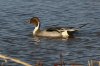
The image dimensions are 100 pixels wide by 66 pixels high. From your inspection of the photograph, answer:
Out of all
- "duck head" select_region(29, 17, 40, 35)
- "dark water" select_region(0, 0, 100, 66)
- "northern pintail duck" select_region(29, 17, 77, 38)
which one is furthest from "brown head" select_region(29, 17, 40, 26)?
"northern pintail duck" select_region(29, 17, 77, 38)

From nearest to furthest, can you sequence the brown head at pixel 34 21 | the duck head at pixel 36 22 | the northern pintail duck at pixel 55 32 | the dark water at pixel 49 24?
the dark water at pixel 49 24
the northern pintail duck at pixel 55 32
the duck head at pixel 36 22
the brown head at pixel 34 21


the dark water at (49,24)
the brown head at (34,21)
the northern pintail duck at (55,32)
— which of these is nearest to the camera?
the dark water at (49,24)

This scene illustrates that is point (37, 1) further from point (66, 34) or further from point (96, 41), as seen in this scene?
point (96, 41)

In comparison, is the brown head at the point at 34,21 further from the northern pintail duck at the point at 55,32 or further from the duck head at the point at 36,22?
the northern pintail duck at the point at 55,32

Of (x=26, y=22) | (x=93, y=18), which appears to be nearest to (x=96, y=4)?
(x=93, y=18)

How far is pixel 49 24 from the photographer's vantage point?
1516 cm

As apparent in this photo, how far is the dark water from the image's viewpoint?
1105 cm

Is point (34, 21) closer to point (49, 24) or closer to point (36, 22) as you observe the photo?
point (36, 22)

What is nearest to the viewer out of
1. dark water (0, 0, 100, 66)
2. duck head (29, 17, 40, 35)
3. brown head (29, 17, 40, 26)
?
dark water (0, 0, 100, 66)

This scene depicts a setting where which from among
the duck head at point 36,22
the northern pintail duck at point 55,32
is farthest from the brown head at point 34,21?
the northern pintail duck at point 55,32

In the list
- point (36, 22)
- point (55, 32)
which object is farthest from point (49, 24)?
point (55, 32)

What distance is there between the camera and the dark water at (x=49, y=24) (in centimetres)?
1105

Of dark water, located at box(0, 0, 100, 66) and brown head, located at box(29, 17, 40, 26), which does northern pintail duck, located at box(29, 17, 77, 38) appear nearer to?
dark water, located at box(0, 0, 100, 66)

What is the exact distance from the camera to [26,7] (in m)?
17.9
